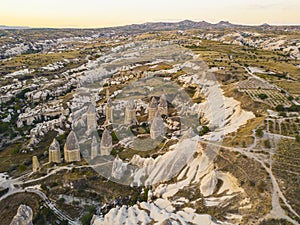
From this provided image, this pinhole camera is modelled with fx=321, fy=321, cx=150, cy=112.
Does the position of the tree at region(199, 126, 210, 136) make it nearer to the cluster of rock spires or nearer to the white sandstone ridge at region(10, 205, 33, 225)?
the cluster of rock spires

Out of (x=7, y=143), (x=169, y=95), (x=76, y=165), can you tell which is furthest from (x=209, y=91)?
(x=7, y=143)

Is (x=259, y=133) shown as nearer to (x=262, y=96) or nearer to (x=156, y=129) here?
(x=262, y=96)

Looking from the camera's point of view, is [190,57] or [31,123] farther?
[190,57]

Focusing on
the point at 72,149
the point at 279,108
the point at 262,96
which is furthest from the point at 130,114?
the point at 279,108

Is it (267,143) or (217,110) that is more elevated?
(267,143)

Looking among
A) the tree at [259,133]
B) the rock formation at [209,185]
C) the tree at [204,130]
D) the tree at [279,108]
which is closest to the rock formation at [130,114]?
the tree at [204,130]

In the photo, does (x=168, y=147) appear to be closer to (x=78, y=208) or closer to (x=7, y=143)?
(x=78, y=208)

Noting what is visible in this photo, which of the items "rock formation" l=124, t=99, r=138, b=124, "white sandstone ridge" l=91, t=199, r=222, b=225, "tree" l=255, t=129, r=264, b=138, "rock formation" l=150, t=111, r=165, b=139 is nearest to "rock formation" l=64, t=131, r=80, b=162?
"rock formation" l=150, t=111, r=165, b=139
